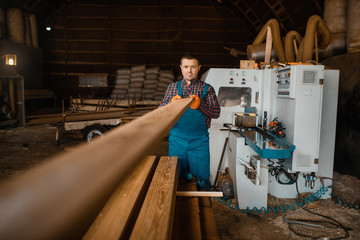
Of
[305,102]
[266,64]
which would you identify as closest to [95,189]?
[305,102]

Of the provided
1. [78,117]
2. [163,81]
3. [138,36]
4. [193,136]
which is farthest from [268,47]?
[138,36]

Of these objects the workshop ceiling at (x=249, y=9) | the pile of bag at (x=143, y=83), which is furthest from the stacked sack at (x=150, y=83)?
the workshop ceiling at (x=249, y=9)

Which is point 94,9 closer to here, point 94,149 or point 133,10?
point 133,10

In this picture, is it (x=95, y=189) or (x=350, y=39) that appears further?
(x=350, y=39)

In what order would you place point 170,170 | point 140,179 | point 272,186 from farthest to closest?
point 272,186 < point 170,170 < point 140,179

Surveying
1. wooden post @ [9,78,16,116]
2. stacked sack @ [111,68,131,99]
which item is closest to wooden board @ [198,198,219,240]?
wooden post @ [9,78,16,116]

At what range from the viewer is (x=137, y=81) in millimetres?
9086

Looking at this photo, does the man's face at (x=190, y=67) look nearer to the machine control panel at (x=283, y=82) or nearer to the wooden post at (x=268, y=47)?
the machine control panel at (x=283, y=82)

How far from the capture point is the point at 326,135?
11.6ft

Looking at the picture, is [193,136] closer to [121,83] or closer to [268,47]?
[268,47]

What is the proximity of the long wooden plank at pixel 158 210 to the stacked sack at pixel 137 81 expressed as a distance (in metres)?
7.43

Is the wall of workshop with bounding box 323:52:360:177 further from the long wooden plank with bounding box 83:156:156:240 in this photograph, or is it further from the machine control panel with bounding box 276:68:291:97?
the long wooden plank with bounding box 83:156:156:240

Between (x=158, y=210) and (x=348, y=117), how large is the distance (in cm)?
389

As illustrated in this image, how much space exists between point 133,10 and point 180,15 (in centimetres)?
169
